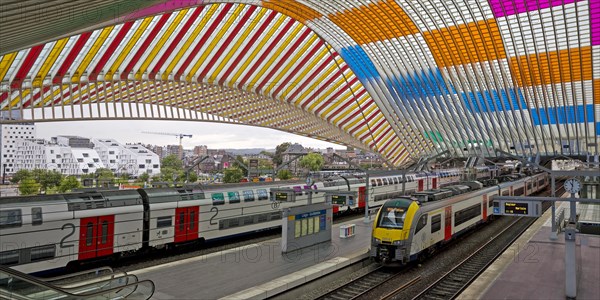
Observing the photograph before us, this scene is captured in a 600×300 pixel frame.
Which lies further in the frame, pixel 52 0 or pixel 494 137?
pixel 494 137

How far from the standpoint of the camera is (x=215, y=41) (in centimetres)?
4334

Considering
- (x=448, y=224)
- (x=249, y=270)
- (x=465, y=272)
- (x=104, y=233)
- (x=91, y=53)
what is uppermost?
(x=91, y=53)

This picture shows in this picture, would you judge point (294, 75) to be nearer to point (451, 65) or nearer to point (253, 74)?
point (253, 74)

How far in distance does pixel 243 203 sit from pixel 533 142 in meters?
46.1

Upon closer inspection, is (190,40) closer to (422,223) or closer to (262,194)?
(262,194)

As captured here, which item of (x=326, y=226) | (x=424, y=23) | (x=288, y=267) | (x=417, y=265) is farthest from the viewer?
(x=424, y=23)

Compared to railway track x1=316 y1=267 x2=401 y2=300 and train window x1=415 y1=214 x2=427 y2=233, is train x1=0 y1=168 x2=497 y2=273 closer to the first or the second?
railway track x1=316 y1=267 x2=401 y2=300

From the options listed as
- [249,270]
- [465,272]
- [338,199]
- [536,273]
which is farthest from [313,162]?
[536,273]

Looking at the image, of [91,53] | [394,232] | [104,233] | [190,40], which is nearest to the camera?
[104,233]

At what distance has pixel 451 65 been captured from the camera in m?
46.8

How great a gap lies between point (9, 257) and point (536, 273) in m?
18.0

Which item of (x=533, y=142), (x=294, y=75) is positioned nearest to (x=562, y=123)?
(x=533, y=142)

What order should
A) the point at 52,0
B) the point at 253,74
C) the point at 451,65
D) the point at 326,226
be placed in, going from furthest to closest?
the point at 253,74 < the point at 451,65 < the point at 326,226 < the point at 52,0

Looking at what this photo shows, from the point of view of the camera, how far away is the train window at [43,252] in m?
14.0
